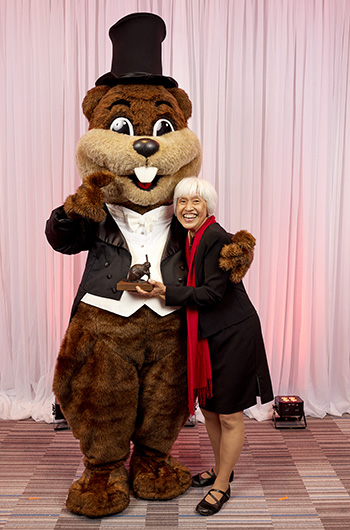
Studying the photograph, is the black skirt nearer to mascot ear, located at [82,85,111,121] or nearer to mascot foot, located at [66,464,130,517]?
mascot foot, located at [66,464,130,517]

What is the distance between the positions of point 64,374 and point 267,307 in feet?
4.61

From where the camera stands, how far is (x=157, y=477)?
233 centimetres

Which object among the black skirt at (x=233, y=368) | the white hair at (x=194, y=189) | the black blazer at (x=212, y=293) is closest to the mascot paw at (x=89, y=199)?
the white hair at (x=194, y=189)

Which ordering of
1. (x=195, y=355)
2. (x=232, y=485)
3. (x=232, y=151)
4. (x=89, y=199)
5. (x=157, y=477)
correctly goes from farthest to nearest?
(x=232, y=151)
(x=232, y=485)
(x=157, y=477)
(x=195, y=355)
(x=89, y=199)

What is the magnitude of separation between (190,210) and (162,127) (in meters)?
0.34

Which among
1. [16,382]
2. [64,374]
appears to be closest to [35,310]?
[16,382]

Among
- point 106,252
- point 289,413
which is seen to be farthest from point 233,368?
point 289,413

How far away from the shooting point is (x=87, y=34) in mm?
3127

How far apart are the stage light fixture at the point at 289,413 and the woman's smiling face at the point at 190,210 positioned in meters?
1.32

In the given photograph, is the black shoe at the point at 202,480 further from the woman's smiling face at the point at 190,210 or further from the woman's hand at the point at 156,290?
the woman's smiling face at the point at 190,210

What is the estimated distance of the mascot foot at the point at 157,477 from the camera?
230cm

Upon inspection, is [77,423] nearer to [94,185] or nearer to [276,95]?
[94,185]

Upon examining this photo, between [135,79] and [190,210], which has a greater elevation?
[135,79]

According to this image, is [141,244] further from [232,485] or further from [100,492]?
[232,485]
